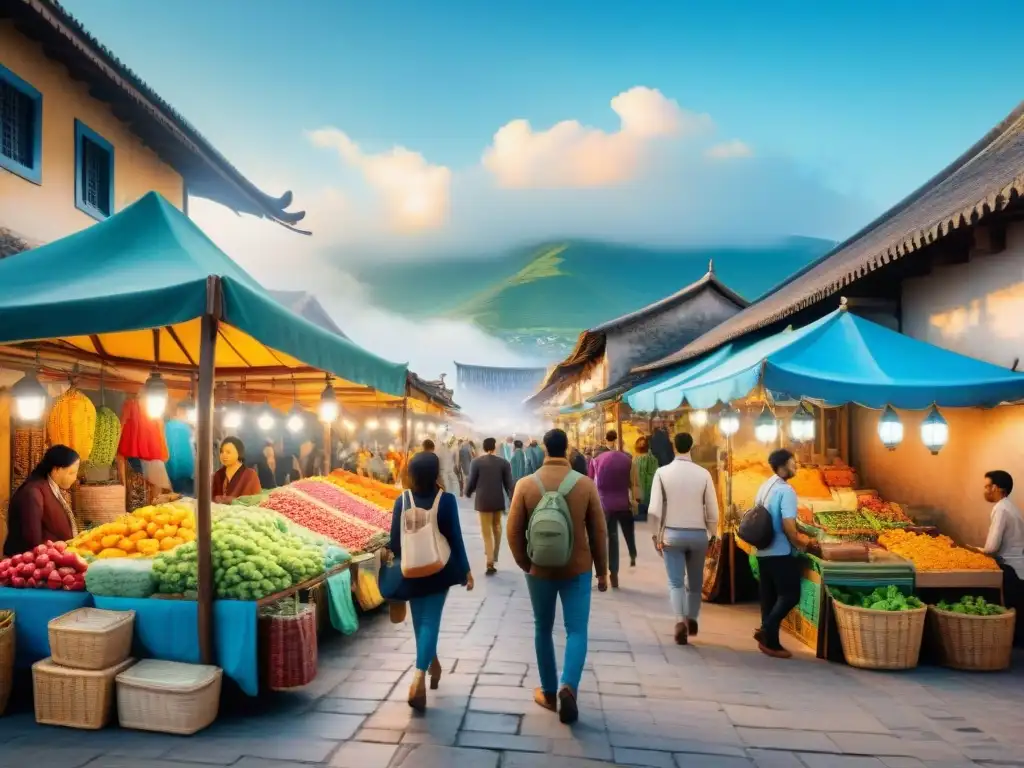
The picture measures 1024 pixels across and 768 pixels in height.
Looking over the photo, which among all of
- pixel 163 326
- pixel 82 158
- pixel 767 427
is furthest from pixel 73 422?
pixel 767 427

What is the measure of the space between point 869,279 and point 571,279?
102 m

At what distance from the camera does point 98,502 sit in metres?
8.73

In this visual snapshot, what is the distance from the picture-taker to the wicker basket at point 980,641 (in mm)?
5738

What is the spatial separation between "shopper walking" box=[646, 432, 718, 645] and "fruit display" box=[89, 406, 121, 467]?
20.2 ft

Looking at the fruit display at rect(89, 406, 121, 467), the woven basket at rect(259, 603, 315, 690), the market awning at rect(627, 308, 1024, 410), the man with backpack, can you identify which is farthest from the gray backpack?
the fruit display at rect(89, 406, 121, 467)

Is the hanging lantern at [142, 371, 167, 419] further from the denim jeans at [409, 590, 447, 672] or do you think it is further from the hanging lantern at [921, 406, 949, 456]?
the hanging lantern at [921, 406, 949, 456]

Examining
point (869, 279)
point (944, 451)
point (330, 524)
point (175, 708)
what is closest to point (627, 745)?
point (175, 708)

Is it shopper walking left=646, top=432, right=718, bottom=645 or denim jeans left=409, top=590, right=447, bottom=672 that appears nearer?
denim jeans left=409, top=590, right=447, bottom=672

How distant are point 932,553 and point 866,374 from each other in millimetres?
1890

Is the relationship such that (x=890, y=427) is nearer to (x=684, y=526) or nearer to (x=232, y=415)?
(x=684, y=526)

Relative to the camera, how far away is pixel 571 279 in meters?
109

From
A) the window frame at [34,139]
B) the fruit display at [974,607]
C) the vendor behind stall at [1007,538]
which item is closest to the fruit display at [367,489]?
the window frame at [34,139]

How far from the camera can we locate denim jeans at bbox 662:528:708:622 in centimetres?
633

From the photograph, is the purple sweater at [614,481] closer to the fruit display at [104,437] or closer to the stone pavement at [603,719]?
the stone pavement at [603,719]
